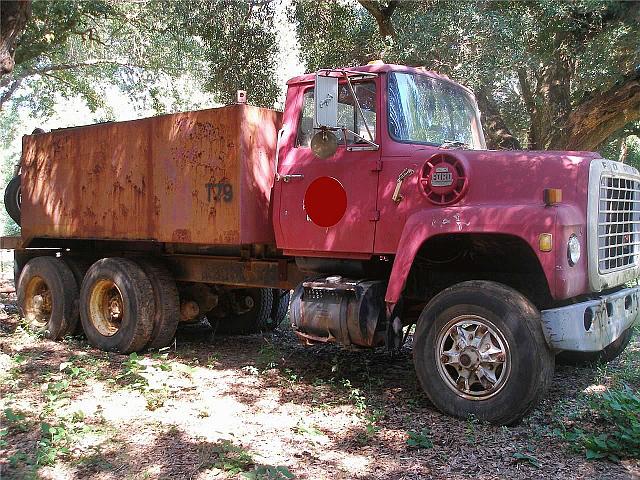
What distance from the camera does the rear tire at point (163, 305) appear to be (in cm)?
694

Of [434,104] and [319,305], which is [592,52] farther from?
[319,305]

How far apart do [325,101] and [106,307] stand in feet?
13.1

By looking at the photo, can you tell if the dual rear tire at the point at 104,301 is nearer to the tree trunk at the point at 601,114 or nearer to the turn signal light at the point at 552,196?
the turn signal light at the point at 552,196

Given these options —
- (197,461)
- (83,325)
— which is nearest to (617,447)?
(197,461)

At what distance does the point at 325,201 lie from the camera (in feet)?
18.2

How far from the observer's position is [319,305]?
5.42m

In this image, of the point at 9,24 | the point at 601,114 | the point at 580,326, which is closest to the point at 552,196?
the point at 580,326

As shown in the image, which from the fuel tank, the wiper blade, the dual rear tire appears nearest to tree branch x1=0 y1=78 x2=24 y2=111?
the dual rear tire

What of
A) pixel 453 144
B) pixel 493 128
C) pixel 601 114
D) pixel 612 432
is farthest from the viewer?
pixel 493 128

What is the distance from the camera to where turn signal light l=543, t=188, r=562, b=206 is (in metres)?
4.41

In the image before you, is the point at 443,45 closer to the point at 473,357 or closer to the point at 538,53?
the point at 538,53

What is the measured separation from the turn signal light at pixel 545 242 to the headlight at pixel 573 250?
16 cm

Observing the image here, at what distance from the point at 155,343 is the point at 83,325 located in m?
1.01

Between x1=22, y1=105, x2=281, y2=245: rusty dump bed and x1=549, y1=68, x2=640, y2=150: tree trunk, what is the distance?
6.01 m
